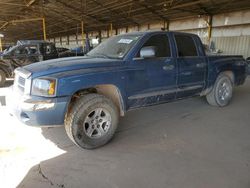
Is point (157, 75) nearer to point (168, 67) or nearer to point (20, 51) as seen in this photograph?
point (168, 67)

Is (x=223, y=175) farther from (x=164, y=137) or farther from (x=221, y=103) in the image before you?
(x=221, y=103)

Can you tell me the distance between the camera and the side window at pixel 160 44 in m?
4.06

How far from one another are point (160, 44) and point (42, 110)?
7.86 feet

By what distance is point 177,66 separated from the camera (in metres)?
4.30

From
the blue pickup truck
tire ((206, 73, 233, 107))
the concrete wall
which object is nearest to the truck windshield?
the blue pickup truck

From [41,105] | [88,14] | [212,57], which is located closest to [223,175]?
[41,105]

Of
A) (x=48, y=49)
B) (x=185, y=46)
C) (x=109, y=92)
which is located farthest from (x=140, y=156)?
(x=48, y=49)

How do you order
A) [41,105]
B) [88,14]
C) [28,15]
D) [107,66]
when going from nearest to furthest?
1. [41,105]
2. [107,66]
3. [88,14]
4. [28,15]

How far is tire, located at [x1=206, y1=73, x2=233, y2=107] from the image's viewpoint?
540 cm

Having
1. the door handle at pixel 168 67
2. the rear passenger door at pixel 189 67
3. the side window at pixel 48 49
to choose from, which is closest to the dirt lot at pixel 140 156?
the rear passenger door at pixel 189 67

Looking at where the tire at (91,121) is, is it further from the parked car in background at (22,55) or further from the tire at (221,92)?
the parked car in background at (22,55)

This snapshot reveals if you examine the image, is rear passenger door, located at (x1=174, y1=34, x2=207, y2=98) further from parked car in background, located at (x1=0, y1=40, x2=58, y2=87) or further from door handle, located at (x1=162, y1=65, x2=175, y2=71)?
parked car in background, located at (x1=0, y1=40, x2=58, y2=87)

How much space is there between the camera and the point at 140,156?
10.5ft

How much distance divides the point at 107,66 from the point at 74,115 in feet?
2.88
